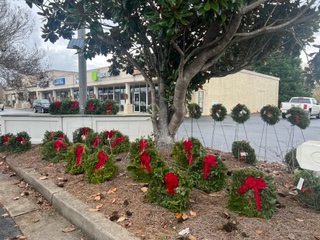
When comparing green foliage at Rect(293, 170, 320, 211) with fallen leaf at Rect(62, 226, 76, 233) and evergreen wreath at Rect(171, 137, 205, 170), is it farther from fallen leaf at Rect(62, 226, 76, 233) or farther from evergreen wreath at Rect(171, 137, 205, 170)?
fallen leaf at Rect(62, 226, 76, 233)

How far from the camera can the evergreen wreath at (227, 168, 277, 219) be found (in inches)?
103

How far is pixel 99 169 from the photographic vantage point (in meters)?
3.77

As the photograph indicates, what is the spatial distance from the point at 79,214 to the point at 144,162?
3.16ft

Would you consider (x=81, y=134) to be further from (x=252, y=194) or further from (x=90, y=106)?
(x=252, y=194)

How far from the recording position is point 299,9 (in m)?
4.19

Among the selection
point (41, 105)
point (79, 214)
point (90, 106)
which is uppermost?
point (90, 106)

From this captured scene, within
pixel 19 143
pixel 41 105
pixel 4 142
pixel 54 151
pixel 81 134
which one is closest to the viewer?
pixel 54 151

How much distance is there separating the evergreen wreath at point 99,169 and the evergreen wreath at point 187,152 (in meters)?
0.94

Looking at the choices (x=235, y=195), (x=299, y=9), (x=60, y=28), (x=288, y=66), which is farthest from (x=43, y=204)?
(x=288, y=66)

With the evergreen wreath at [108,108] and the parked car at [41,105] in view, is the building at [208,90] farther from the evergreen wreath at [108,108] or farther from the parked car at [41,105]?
the evergreen wreath at [108,108]

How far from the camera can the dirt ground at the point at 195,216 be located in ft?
7.81

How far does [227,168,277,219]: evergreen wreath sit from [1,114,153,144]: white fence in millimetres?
4555

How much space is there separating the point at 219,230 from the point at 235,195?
0.47 meters

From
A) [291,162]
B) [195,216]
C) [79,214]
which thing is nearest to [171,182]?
[195,216]
